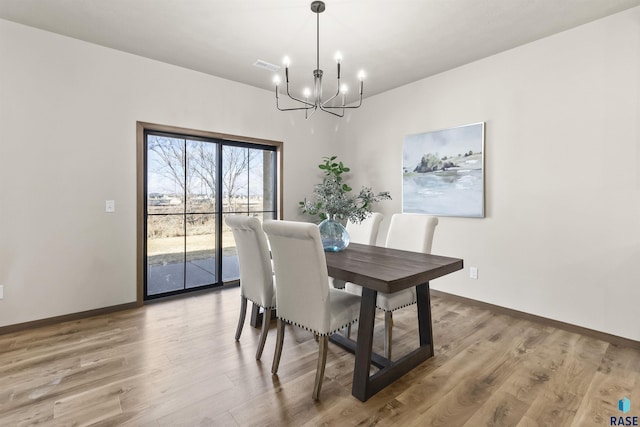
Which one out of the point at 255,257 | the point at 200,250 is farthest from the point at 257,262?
the point at 200,250

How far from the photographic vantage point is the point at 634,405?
1.78 m

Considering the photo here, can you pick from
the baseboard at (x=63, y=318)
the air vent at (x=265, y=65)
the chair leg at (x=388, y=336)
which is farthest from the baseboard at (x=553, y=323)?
the baseboard at (x=63, y=318)

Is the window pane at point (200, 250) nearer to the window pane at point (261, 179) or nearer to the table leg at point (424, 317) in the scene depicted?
the window pane at point (261, 179)

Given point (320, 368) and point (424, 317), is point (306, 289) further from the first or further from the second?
point (424, 317)

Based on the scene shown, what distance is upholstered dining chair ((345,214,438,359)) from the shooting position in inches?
90.0

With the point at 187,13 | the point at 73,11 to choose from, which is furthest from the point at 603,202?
the point at 73,11

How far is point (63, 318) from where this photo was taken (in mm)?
2975

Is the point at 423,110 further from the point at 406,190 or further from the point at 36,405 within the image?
the point at 36,405

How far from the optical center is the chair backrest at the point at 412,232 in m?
2.61

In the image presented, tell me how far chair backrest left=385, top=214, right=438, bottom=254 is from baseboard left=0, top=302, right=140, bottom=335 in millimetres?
2821

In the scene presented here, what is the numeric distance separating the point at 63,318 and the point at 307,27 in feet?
11.5

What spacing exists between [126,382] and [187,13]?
2.75m

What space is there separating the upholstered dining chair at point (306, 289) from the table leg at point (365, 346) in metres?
0.14

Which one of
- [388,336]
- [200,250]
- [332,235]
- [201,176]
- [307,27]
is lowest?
[388,336]
